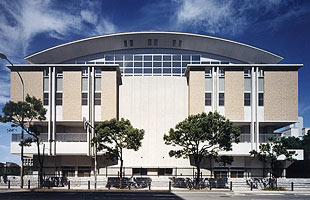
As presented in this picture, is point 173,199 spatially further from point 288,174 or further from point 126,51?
point 288,174

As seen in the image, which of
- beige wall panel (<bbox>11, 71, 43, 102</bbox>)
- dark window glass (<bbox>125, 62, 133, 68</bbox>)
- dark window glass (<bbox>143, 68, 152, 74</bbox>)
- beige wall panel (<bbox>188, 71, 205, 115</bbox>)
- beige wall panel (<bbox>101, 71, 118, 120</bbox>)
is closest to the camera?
beige wall panel (<bbox>101, 71, 118, 120</bbox>)

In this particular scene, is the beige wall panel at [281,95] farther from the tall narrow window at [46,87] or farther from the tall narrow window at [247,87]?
the tall narrow window at [46,87]

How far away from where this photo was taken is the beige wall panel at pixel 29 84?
123ft

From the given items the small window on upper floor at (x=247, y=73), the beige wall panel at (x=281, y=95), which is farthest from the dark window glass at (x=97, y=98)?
the beige wall panel at (x=281, y=95)

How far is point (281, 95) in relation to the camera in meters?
37.2

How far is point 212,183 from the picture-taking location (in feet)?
108

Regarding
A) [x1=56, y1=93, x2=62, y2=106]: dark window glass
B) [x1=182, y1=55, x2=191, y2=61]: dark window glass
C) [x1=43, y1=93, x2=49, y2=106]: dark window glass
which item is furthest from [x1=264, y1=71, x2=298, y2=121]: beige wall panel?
[x1=43, y1=93, x2=49, y2=106]: dark window glass

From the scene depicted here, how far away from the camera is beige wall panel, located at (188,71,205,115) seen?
1471 inches

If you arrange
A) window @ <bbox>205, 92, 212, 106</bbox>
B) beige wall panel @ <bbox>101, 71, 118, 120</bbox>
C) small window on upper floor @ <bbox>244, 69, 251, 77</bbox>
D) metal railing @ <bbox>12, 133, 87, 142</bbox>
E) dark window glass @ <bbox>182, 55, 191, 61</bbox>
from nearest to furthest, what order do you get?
metal railing @ <bbox>12, 133, 87, 142</bbox> → beige wall panel @ <bbox>101, 71, 118, 120</bbox> → window @ <bbox>205, 92, 212, 106</bbox> → small window on upper floor @ <bbox>244, 69, 251, 77</bbox> → dark window glass @ <bbox>182, 55, 191, 61</bbox>

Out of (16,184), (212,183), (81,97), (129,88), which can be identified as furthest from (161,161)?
(16,184)

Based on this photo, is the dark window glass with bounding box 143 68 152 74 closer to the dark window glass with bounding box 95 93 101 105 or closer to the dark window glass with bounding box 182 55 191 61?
the dark window glass with bounding box 182 55 191 61

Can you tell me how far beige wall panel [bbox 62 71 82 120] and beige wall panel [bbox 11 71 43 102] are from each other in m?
3.46

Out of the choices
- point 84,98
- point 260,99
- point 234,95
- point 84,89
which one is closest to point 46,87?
point 84,89

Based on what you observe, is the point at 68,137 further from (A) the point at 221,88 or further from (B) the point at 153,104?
(A) the point at 221,88
